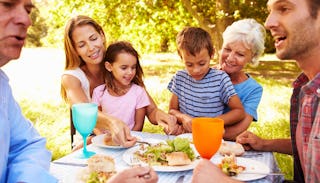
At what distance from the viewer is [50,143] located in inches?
199

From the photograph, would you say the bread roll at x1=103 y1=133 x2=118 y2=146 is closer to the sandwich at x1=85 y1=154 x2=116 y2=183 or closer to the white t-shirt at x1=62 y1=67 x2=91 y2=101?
the sandwich at x1=85 y1=154 x2=116 y2=183

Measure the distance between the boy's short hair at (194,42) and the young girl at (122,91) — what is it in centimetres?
40

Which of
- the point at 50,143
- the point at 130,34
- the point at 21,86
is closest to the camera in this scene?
the point at 50,143

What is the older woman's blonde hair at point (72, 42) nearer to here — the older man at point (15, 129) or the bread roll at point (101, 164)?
the older man at point (15, 129)

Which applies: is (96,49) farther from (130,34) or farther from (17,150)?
(130,34)

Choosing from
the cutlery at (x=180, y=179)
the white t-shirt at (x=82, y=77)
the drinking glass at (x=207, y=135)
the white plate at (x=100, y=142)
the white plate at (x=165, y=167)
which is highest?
the white t-shirt at (x=82, y=77)

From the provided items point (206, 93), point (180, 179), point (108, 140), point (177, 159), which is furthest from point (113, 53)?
point (180, 179)

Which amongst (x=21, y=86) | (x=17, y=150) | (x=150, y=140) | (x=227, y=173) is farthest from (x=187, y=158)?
(x=21, y=86)

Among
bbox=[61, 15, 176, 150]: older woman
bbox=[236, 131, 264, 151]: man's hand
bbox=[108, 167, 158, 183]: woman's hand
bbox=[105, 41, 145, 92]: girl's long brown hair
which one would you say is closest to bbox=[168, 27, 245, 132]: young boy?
bbox=[61, 15, 176, 150]: older woman

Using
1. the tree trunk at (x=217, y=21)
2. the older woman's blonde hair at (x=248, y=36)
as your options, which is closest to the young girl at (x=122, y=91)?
the older woman's blonde hair at (x=248, y=36)

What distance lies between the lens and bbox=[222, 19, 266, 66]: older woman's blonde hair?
2.94 meters

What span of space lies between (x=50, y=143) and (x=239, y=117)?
3.04 meters

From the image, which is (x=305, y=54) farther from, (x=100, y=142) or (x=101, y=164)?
(x=100, y=142)

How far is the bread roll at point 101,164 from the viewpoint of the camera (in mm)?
1657
